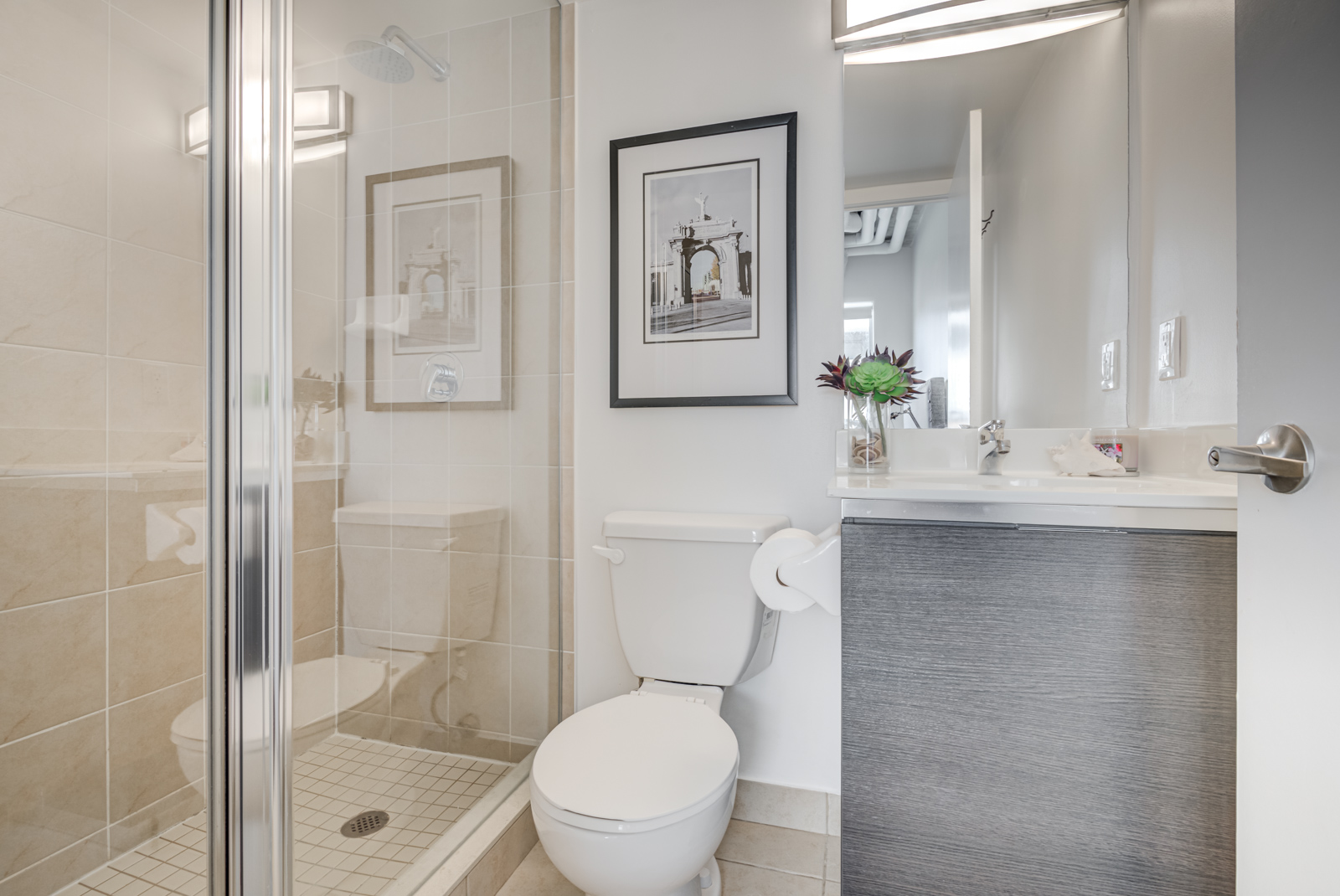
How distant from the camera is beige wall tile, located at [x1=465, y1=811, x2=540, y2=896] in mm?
1253

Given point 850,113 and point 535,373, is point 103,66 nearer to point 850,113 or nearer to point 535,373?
point 535,373

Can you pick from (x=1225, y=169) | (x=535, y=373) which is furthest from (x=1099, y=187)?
(x=535, y=373)

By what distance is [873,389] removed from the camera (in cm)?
137

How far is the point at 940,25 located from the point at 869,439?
3.32ft

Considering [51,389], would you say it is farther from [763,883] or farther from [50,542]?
[763,883]

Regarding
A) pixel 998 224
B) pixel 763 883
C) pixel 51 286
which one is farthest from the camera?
pixel 998 224

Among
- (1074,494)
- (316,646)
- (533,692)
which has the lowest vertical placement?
(533,692)

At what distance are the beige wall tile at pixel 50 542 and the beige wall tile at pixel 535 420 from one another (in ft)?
2.79

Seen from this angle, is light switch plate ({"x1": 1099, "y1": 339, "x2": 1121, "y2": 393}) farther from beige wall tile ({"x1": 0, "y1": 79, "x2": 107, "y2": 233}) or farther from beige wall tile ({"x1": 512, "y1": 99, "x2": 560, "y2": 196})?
beige wall tile ({"x1": 0, "y1": 79, "x2": 107, "y2": 233})

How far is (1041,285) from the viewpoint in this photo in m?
1.44

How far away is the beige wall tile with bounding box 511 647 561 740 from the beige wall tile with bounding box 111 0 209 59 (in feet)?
4.13

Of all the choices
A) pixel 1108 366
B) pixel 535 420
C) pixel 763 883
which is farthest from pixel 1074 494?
pixel 535 420

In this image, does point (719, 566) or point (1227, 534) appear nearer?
point (1227, 534)

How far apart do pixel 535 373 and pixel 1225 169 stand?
1.44m
